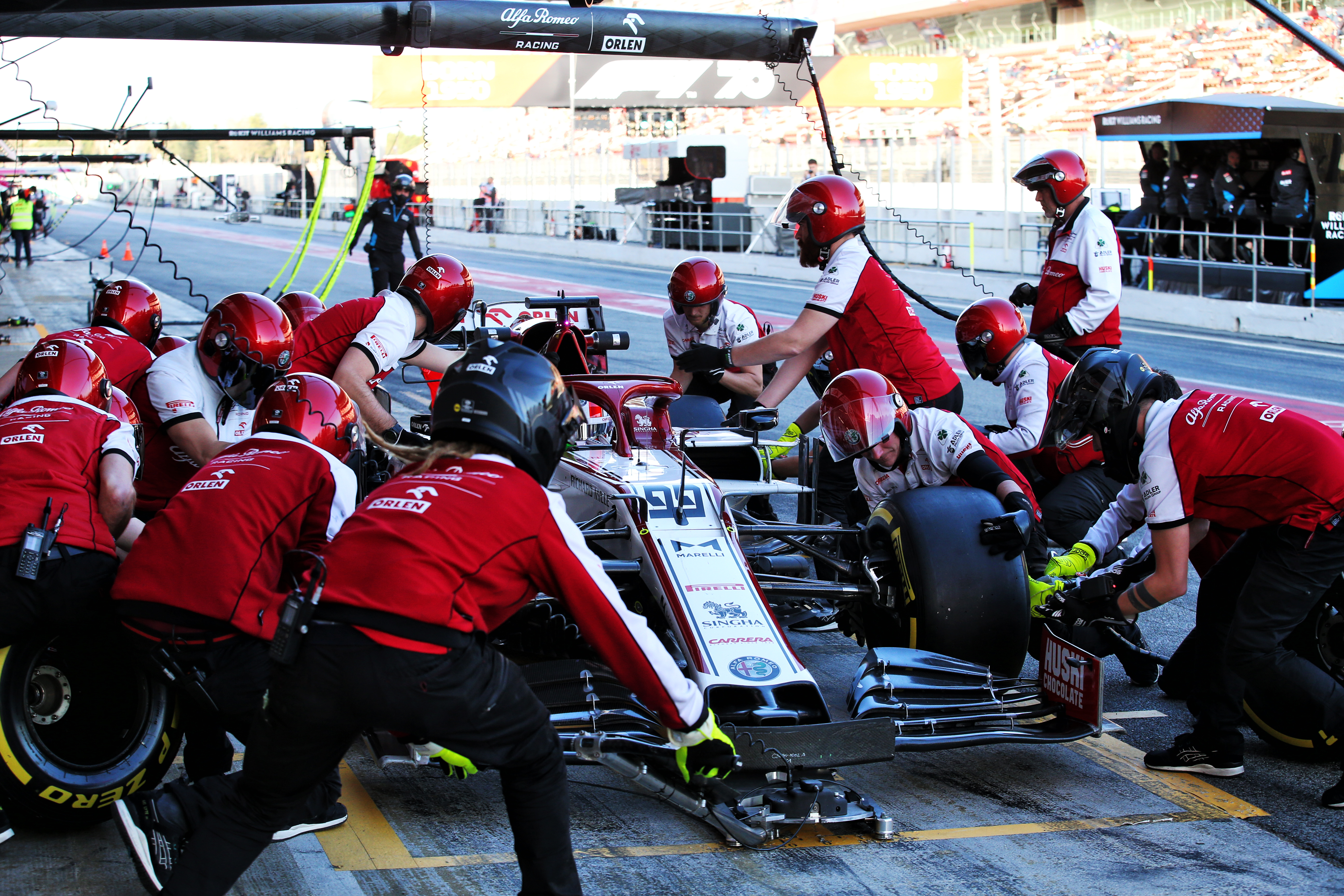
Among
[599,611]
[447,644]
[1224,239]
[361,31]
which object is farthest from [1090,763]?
[1224,239]

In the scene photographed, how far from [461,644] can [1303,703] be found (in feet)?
10.5

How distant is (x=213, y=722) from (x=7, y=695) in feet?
2.02

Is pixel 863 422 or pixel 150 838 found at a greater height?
pixel 863 422

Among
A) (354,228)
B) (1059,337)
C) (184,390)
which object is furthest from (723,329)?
(354,228)

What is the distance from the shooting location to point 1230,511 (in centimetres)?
459

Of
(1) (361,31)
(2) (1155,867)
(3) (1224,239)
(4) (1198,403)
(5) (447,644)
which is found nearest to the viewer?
(5) (447,644)

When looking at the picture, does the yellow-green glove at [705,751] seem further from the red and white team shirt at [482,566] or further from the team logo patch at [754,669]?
the team logo patch at [754,669]

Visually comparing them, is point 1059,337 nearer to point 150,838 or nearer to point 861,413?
point 861,413

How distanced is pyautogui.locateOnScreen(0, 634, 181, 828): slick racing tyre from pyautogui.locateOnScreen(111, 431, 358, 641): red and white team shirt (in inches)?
15.1

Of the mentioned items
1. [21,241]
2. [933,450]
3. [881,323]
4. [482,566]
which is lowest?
[933,450]

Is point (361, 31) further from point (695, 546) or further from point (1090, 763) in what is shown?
point (1090, 763)

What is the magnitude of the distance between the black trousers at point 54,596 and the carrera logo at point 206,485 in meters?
0.44

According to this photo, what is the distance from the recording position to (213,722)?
4293 millimetres

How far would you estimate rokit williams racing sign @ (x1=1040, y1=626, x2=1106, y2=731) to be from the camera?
4594mm
